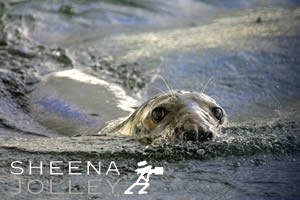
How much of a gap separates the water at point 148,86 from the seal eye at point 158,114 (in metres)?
0.20

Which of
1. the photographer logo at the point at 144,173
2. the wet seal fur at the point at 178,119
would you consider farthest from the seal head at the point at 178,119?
the photographer logo at the point at 144,173

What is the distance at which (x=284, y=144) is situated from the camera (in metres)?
5.13

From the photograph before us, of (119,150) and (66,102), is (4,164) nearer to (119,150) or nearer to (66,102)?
(119,150)

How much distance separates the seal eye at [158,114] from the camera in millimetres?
5051

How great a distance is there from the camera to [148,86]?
26.8ft

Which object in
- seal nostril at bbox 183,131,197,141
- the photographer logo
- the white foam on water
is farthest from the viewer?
the white foam on water

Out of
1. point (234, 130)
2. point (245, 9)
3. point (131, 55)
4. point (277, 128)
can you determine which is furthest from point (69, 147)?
point (245, 9)

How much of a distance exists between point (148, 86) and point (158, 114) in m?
3.10

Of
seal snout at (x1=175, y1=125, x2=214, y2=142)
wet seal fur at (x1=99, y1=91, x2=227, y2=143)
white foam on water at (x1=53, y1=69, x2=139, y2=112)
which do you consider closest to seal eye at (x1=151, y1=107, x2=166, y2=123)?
wet seal fur at (x1=99, y1=91, x2=227, y2=143)

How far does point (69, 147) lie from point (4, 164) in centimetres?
57

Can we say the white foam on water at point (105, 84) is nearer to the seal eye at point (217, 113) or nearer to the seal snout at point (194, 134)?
the seal eye at point (217, 113)

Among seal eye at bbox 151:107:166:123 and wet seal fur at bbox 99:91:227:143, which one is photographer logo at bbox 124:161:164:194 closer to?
wet seal fur at bbox 99:91:227:143

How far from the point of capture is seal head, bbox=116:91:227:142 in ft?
15.5

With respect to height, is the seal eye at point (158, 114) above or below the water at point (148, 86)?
above
